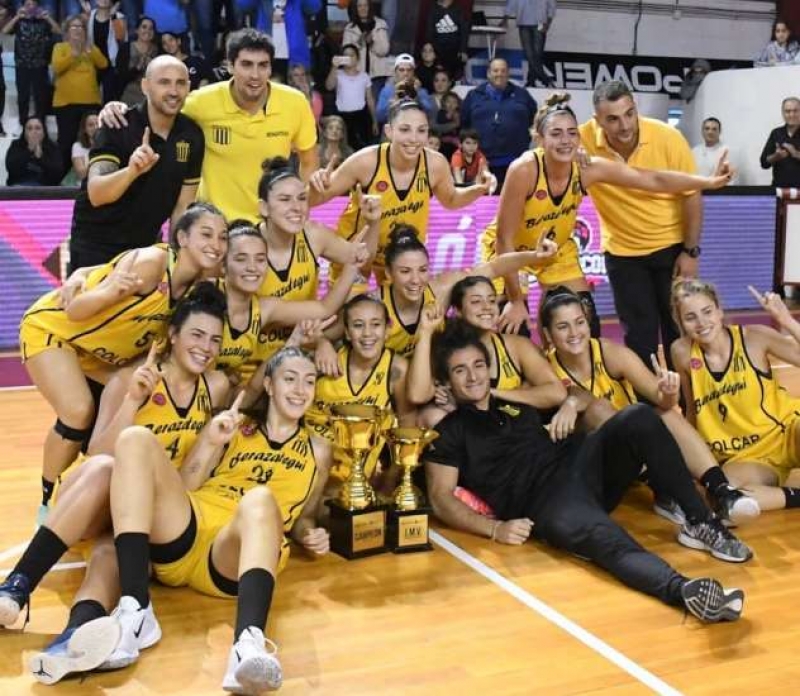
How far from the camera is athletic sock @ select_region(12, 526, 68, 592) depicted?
339cm

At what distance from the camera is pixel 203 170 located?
5.01 m

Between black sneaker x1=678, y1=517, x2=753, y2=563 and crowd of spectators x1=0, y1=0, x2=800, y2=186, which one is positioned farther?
crowd of spectators x1=0, y1=0, x2=800, y2=186

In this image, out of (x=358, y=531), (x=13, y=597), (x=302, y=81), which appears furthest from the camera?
(x=302, y=81)

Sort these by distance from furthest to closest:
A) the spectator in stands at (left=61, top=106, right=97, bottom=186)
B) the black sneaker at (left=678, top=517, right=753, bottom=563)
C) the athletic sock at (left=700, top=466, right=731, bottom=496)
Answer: the spectator in stands at (left=61, top=106, right=97, bottom=186) < the athletic sock at (left=700, top=466, right=731, bottom=496) < the black sneaker at (left=678, top=517, right=753, bottom=563)

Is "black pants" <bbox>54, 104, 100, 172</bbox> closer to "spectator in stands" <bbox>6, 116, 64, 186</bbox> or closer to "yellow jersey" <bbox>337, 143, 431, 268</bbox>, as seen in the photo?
"spectator in stands" <bbox>6, 116, 64, 186</bbox>

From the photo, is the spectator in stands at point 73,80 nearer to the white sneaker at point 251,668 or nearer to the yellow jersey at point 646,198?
the yellow jersey at point 646,198

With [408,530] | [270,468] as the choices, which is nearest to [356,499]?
[408,530]

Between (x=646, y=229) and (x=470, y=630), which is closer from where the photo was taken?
(x=470, y=630)

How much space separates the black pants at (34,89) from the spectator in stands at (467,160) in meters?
3.59

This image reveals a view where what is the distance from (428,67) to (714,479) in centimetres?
747

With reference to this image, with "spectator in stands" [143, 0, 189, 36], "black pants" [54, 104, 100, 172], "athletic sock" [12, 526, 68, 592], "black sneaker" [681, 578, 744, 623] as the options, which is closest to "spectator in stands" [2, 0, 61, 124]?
"black pants" [54, 104, 100, 172]

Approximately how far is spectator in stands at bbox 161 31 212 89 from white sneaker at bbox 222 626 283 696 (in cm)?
703

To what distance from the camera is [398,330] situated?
487 centimetres

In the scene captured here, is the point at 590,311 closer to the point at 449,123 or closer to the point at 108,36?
the point at 449,123
